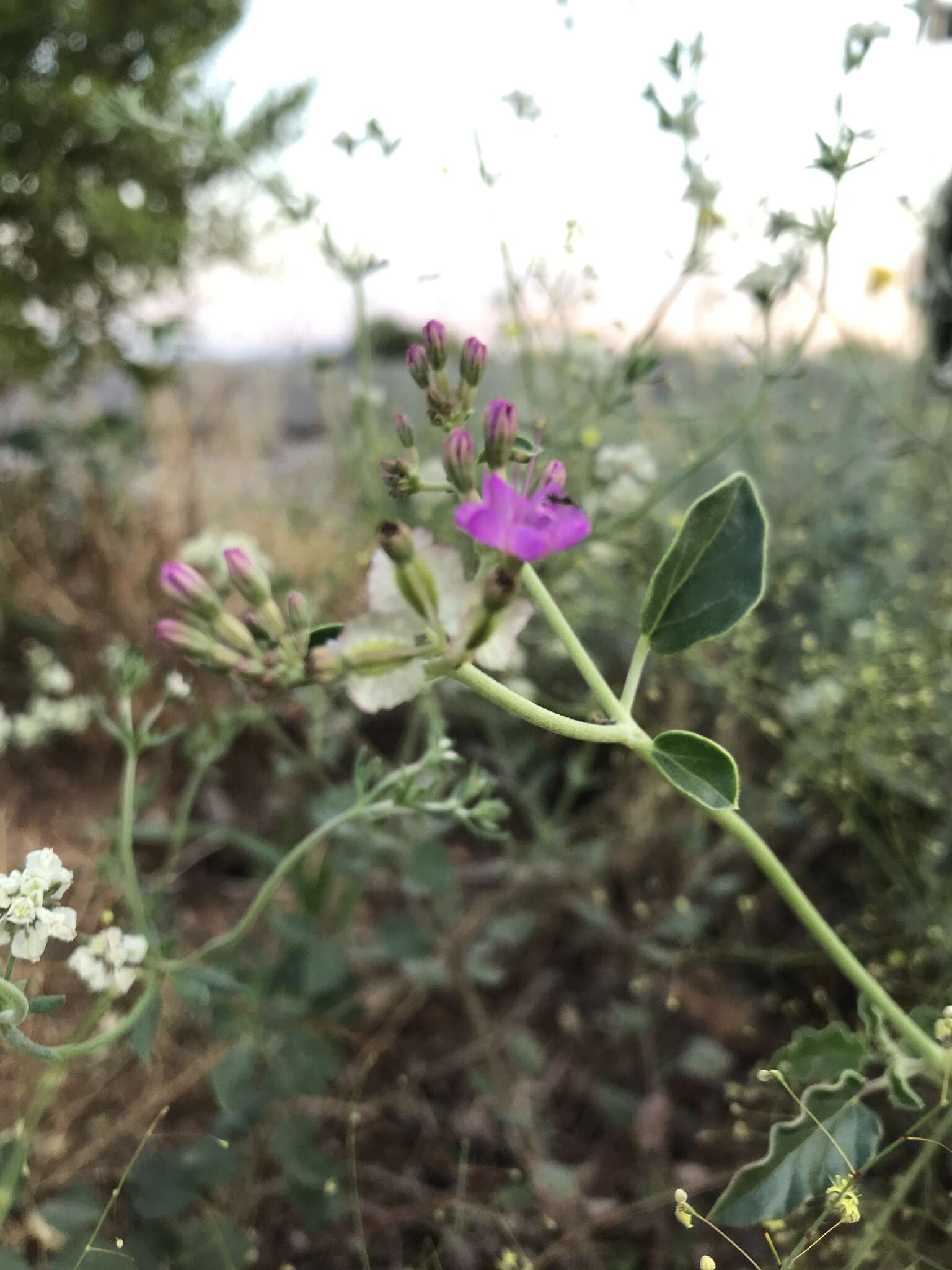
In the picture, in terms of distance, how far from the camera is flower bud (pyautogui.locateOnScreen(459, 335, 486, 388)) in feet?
2.01

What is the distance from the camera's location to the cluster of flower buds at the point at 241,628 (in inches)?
21.1

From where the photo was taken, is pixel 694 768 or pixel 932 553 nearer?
pixel 694 768

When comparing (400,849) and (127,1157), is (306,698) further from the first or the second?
(127,1157)

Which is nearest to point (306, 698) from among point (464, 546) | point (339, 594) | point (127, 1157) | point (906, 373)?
point (464, 546)

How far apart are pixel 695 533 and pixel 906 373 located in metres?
2.51

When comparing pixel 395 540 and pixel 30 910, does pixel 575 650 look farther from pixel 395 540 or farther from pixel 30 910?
pixel 30 910

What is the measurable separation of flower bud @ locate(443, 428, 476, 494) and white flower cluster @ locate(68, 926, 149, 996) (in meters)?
0.49

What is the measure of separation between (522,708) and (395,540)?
12cm

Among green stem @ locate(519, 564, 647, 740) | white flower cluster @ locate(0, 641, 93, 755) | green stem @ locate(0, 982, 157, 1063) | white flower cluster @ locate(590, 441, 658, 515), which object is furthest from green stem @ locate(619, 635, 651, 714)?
white flower cluster @ locate(0, 641, 93, 755)

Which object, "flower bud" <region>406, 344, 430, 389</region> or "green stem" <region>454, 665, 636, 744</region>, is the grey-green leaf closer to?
"green stem" <region>454, 665, 636, 744</region>

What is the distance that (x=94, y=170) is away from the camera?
7.41 ft

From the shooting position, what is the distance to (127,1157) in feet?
3.58

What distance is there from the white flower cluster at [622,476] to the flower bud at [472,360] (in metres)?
0.72

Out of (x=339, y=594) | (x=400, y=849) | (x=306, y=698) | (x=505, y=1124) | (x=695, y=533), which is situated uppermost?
(x=695, y=533)
